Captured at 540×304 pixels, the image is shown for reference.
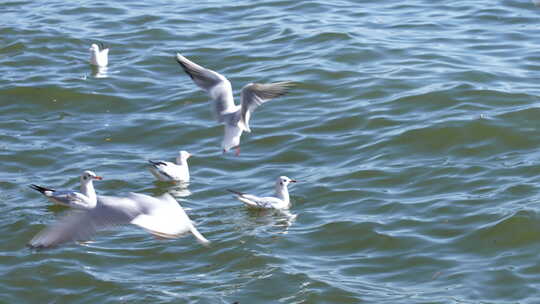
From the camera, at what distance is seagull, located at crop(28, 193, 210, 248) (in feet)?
26.9

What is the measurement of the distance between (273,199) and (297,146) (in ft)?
6.50

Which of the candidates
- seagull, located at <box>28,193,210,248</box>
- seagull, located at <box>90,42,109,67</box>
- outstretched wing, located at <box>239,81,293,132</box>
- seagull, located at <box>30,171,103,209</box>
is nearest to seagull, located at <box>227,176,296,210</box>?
outstretched wing, located at <box>239,81,293,132</box>

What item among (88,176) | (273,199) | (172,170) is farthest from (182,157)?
(273,199)

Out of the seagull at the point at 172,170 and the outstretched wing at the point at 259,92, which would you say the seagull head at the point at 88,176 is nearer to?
the seagull at the point at 172,170

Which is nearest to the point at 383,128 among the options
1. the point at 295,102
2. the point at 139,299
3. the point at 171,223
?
the point at 295,102

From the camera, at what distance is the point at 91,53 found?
16688 millimetres

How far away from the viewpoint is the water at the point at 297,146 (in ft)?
33.5

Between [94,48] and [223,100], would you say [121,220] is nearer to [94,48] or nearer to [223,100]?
[223,100]

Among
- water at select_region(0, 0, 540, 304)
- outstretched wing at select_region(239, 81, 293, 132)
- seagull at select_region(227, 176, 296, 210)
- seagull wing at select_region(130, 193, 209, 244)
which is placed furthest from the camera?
seagull at select_region(227, 176, 296, 210)

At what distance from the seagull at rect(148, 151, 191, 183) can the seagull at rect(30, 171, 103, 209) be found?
0.75m

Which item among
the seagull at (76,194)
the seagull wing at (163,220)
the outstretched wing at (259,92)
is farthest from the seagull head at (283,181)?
the seagull wing at (163,220)

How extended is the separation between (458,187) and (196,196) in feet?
9.76

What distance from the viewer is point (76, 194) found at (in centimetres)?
1184

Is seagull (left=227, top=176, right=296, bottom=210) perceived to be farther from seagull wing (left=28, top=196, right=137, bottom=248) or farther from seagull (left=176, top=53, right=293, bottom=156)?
seagull wing (left=28, top=196, right=137, bottom=248)
